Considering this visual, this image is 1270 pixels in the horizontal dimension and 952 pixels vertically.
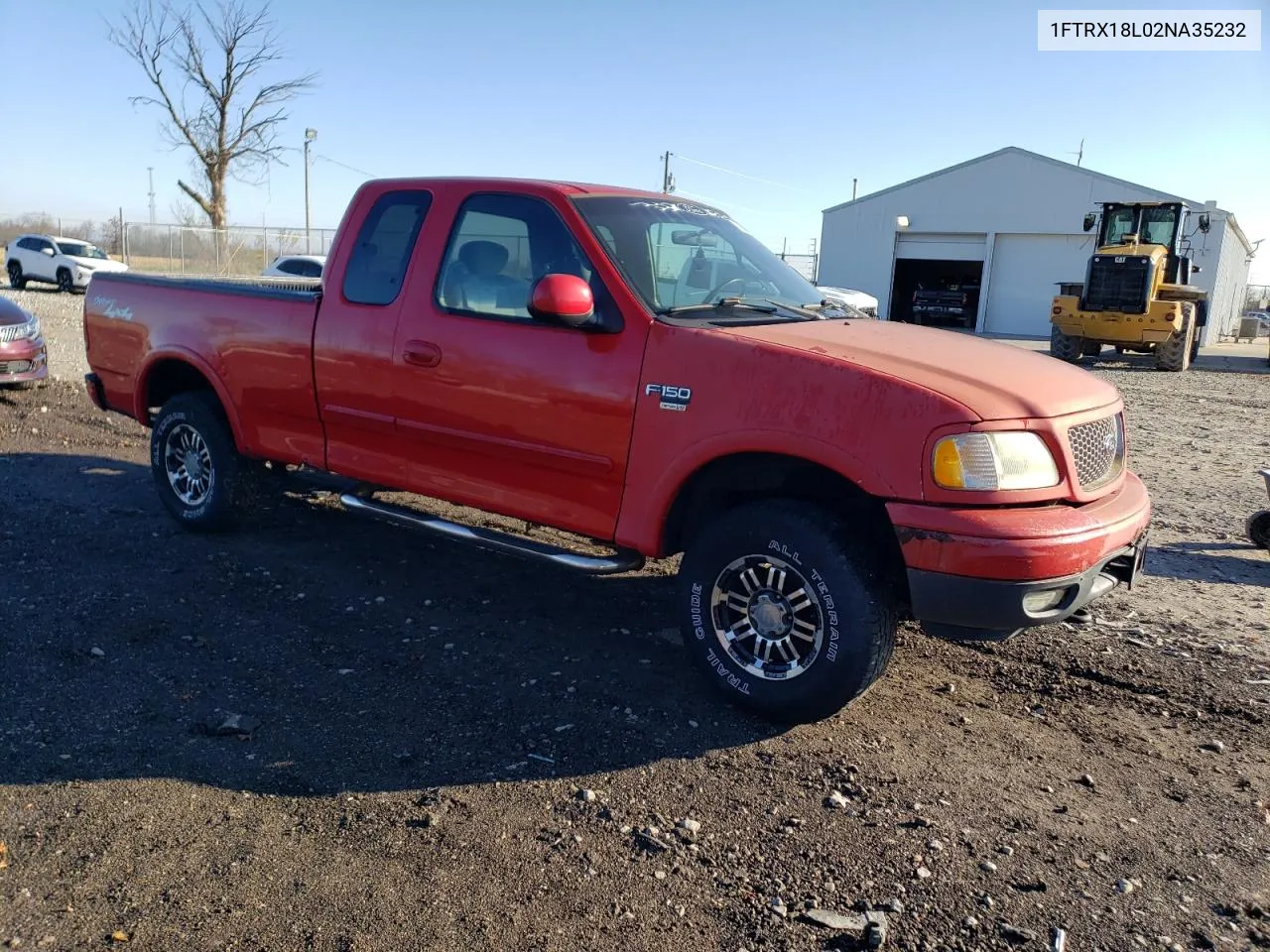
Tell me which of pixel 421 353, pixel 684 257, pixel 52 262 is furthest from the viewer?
pixel 52 262

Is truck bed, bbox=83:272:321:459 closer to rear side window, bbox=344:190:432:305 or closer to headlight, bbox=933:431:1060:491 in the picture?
rear side window, bbox=344:190:432:305

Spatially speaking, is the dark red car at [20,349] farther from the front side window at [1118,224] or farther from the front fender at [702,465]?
the front side window at [1118,224]

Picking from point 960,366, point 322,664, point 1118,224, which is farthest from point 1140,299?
point 322,664

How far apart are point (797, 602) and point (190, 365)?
4.21 m

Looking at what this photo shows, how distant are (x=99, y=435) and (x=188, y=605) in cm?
515

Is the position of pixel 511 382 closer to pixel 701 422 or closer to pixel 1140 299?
pixel 701 422

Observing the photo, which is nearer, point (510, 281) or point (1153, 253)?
point (510, 281)

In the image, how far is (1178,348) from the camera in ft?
68.2

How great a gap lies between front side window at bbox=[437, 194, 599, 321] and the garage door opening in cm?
3323

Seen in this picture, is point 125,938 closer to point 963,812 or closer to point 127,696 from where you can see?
point 127,696

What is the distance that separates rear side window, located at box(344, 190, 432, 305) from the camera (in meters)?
4.92

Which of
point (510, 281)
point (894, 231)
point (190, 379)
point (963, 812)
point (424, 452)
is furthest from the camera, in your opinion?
point (894, 231)

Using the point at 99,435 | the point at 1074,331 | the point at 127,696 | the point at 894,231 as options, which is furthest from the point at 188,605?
the point at 894,231

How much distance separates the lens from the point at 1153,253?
70.0 feet
